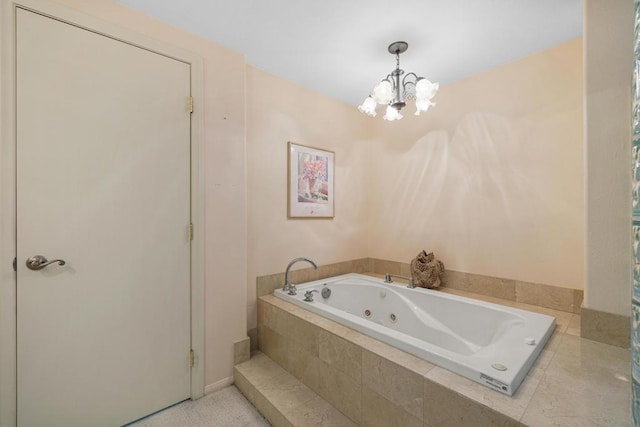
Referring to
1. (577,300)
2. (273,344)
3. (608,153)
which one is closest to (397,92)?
(608,153)

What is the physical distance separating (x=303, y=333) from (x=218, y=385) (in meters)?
0.75

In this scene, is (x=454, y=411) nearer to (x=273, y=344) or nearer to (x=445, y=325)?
(x=445, y=325)

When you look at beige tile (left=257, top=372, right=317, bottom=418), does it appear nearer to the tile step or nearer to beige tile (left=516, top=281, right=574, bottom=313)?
the tile step

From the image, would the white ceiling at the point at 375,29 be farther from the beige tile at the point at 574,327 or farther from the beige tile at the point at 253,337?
the beige tile at the point at 253,337

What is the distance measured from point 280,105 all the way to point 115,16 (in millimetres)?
1183

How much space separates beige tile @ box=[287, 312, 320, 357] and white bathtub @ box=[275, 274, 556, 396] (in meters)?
0.13

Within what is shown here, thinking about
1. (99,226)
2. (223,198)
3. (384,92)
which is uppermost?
(384,92)

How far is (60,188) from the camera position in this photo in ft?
4.52

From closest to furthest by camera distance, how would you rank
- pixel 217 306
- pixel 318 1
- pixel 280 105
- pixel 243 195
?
pixel 318 1 → pixel 217 306 → pixel 243 195 → pixel 280 105

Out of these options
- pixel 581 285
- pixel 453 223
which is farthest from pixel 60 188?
pixel 581 285

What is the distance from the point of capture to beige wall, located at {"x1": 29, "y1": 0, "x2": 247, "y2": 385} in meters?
1.84

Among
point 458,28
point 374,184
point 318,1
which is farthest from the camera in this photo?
point 374,184

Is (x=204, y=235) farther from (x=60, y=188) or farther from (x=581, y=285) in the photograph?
(x=581, y=285)

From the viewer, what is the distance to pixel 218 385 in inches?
72.8
